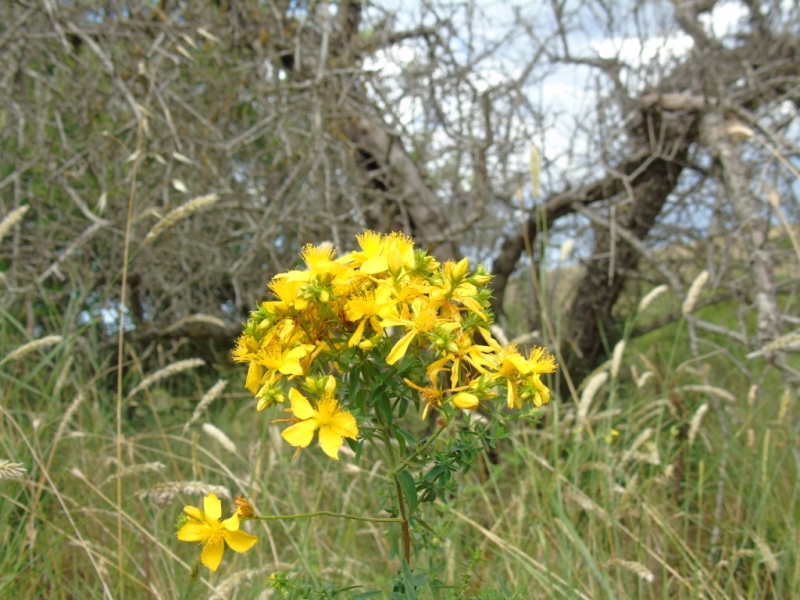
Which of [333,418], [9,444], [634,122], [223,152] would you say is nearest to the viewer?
[333,418]

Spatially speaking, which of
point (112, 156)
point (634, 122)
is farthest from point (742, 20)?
point (112, 156)

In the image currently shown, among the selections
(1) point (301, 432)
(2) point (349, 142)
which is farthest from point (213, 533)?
(2) point (349, 142)

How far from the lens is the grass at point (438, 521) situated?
62.8 inches

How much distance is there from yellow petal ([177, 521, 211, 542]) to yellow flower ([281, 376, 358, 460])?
0.19 m

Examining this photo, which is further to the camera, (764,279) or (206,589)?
(764,279)

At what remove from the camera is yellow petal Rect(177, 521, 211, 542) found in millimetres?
904

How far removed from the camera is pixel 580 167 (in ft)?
11.5

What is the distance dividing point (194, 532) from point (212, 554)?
40mm

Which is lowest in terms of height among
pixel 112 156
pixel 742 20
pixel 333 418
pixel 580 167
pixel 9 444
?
pixel 9 444

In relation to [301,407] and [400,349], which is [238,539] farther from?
[400,349]

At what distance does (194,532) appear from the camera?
906 millimetres

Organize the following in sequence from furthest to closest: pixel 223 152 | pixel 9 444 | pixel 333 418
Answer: pixel 223 152 < pixel 9 444 < pixel 333 418

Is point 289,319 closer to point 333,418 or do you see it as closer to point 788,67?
point 333,418

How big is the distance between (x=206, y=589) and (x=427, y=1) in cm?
288
